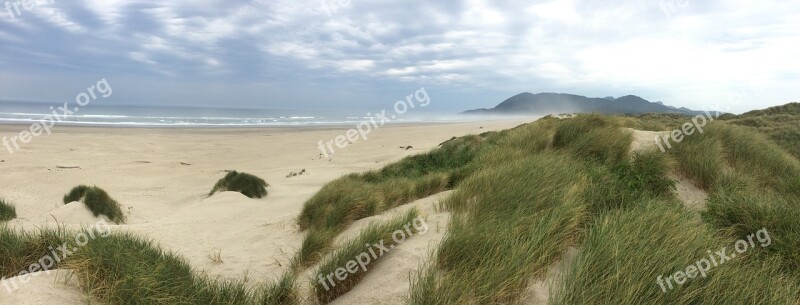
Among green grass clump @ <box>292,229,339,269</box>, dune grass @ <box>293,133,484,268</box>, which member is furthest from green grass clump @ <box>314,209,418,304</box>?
dune grass @ <box>293,133,484,268</box>

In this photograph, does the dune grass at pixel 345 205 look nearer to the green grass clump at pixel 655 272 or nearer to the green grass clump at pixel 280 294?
the green grass clump at pixel 280 294

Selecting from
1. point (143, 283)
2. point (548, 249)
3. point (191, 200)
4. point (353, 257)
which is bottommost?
point (191, 200)

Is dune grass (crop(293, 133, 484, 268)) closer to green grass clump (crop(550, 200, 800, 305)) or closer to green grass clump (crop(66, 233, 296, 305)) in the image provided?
green grass clump (crop(66, 233, 296, 305))

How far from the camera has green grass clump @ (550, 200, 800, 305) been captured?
2.60 m

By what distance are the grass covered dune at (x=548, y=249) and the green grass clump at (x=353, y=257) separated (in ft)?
0.05

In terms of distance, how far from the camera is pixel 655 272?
2.79m

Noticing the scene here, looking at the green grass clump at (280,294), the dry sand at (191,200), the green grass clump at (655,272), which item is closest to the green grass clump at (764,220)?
the green grass clump at (655,272)

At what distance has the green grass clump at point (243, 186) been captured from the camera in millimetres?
10562

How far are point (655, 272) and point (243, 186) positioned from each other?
9.69m

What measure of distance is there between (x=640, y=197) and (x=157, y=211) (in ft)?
31.4

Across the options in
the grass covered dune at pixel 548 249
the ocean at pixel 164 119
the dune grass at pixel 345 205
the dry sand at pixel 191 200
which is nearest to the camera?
the grass covered dune at pixel 548 249

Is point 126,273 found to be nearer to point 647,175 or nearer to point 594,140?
point 647,175

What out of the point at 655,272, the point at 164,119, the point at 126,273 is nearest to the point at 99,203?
the point at 126,273

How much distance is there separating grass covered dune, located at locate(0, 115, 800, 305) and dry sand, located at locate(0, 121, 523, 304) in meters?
0.26
